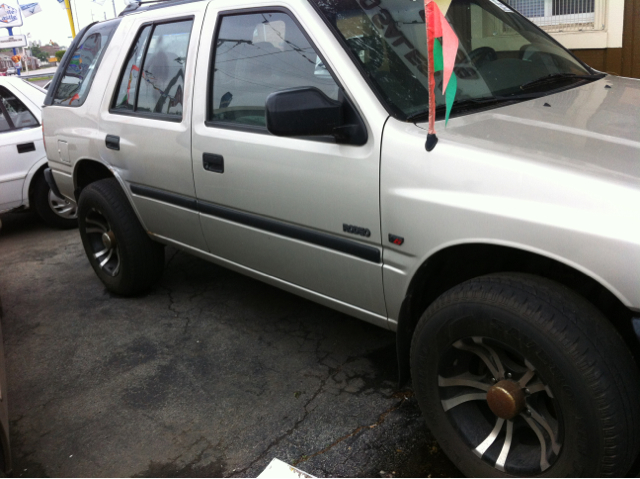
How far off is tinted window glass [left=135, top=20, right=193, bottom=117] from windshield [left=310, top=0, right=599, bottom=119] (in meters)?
1.05

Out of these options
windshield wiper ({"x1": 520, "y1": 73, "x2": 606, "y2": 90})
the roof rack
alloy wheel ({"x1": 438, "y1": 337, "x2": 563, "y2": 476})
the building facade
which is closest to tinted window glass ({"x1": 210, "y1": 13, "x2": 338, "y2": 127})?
the roof rack

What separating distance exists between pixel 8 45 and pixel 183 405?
2264cm

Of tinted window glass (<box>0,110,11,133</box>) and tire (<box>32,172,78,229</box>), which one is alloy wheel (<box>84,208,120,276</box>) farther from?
tinted window glass (<box>0,110,11,133</box>)

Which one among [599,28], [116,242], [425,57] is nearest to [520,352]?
[425,57]

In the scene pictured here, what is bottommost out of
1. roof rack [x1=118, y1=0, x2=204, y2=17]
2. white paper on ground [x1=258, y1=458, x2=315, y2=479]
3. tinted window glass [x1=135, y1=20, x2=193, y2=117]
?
white paper on ground [x1=258, y1=458, x2=315, y2=479]

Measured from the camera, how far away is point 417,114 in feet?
8.18

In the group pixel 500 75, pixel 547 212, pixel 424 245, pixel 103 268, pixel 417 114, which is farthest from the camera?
pixel 103 268

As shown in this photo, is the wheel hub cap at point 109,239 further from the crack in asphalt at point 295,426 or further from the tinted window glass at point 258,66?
the crack in asphalt at point 295,426

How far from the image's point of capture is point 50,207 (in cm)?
647

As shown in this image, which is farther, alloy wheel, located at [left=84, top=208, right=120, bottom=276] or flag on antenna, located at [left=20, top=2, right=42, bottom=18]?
flag on antenna, located at [left=20, top=2, right=42, bottom=18]

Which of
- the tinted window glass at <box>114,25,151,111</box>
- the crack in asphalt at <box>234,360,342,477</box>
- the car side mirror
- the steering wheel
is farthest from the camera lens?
the tinted window glass at <box>114,25,151,111</box>

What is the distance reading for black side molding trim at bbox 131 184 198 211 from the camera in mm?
3480

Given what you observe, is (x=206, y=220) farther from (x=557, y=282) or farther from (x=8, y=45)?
(x=8, y=45)

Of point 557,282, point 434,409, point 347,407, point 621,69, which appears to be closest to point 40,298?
point 347,407
